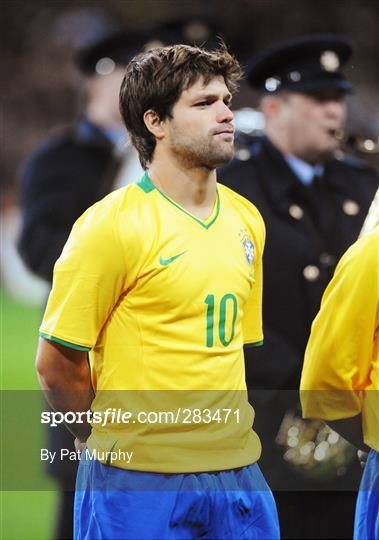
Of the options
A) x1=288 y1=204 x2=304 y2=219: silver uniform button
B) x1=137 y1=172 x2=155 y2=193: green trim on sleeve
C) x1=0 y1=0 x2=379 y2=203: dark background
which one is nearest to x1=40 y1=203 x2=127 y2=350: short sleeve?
x1=137 y1=172 x2=155 y2=193: green trim on sleeve

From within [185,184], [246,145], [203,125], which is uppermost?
[203,125]

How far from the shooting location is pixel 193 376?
247 centimetres

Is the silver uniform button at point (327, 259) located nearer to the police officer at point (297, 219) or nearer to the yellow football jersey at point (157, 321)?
the police officer at point (297, 219)

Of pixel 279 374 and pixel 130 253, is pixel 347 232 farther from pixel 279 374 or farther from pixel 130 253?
pixel 130 253

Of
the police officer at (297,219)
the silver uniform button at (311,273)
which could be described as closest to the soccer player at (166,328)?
the police officer at (297,219)

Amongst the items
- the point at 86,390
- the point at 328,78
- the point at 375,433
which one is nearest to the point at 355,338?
the point at 375,433

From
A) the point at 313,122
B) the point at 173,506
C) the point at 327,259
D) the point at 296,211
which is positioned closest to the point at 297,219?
the point at 296,211

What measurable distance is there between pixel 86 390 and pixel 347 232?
3.69 ft

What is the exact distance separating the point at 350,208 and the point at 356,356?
85 centimetres

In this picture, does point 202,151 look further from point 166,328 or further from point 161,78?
point 166,328

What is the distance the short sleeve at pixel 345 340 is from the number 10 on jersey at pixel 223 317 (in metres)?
0.29

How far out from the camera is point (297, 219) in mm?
3391

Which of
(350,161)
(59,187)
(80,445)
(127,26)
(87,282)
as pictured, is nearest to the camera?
(87,282)

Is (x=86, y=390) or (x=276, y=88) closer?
(x=86, y=390)
